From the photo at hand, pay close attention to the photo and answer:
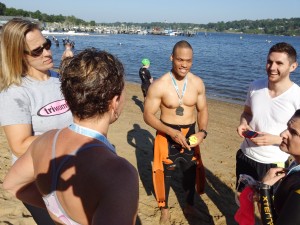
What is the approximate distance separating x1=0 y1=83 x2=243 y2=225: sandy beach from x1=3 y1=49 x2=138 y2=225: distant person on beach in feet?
9.36

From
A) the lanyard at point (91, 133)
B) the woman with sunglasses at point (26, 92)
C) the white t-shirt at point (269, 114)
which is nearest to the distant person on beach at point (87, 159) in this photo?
the lanyard at point (91, 133)

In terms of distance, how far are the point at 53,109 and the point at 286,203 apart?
1.80 m

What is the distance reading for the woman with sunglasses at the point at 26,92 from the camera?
2.15 metres

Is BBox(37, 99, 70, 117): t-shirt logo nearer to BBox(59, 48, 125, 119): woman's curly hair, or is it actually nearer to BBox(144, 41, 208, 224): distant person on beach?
BBox(59, 48, 125, 119): woman's curly hair

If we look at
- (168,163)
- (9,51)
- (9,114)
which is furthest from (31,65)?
(168,163)

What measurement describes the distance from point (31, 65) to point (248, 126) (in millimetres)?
2477

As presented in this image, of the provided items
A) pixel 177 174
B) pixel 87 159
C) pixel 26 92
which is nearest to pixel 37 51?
pixel 26 92

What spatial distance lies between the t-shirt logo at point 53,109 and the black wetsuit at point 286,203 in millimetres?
1699

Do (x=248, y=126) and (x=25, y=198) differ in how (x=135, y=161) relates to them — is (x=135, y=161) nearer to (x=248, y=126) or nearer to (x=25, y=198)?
(x=248, y=126)

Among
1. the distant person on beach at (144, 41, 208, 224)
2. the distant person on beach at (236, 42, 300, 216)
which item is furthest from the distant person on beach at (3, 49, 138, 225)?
the distant person on beach at (144, 41, 208, 224)

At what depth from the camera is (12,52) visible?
223cm

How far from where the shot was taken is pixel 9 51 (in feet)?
7.29

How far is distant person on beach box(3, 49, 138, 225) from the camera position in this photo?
1147 millimetres

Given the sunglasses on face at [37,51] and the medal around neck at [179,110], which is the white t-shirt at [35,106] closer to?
the sunglasses on face at [37,51]
